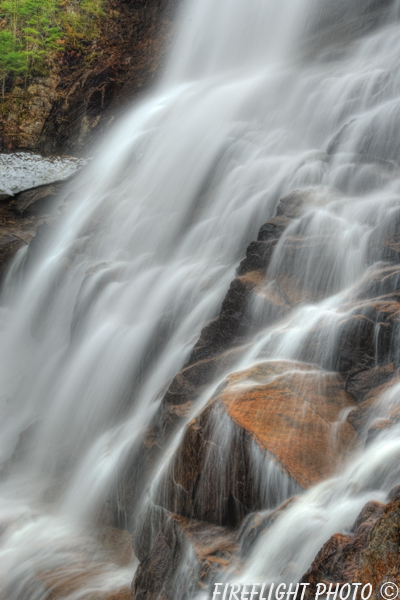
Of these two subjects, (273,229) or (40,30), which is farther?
(40,30)

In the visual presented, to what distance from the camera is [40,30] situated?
17984mm

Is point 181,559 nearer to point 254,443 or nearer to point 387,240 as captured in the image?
point 254,443

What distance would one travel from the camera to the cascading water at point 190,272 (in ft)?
17.9

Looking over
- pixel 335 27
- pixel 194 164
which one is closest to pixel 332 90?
pixel 194 164

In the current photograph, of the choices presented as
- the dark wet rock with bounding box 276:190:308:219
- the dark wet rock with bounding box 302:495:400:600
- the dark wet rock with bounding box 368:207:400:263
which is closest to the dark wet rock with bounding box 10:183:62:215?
the dark wet rock with bounding box 276:190:308:219

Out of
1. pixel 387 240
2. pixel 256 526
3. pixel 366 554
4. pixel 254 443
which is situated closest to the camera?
pixel 366 554

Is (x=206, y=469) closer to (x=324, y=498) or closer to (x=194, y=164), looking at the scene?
(x=324, y=498)

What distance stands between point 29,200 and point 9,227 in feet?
3.16

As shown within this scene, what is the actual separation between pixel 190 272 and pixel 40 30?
13.6m

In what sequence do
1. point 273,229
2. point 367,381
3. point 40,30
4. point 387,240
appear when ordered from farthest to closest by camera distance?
point 40,30 < point 273,229 < point 387,240 < point 367,381

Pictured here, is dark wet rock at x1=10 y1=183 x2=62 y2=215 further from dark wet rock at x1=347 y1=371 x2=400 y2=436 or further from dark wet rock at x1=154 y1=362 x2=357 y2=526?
dark wet rock at x1=347 y1=371 x2=400 y2=436

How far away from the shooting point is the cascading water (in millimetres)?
5445

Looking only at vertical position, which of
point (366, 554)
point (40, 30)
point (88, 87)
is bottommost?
point (366, 554)

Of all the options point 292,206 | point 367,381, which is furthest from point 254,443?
point 292,206
